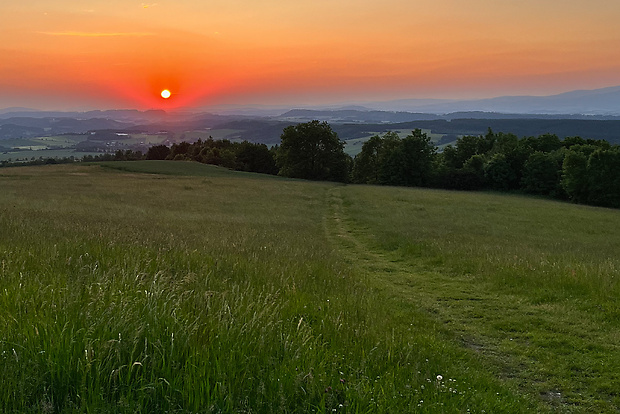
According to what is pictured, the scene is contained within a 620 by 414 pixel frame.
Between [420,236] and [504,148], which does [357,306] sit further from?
[504,148]

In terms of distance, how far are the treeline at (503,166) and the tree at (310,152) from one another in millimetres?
10186

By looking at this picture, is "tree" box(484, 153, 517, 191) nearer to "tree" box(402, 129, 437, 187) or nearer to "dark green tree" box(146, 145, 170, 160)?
"tree" box(402, 129, 437, 187)

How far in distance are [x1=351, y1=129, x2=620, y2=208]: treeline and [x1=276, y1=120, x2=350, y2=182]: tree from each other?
10186 millimetres

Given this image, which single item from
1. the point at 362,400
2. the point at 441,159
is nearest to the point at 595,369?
the point at 362,400

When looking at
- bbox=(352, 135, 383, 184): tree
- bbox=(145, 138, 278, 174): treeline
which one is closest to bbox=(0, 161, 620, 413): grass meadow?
bbox=(352, 135, 383, 184): tree

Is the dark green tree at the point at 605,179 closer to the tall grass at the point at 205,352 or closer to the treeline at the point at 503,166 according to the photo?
the treeline at the point at 503,166

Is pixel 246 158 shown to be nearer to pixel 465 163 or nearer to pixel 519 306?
pixel 465 163

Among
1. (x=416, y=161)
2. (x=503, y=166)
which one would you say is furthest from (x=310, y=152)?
(x=503, y=166)

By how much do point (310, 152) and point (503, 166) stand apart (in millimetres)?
37732

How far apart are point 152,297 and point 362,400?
259cm

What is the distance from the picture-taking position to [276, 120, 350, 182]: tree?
8531cm

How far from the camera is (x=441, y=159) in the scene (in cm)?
10000

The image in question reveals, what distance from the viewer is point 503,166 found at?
82562mm

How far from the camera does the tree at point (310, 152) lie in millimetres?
85312
